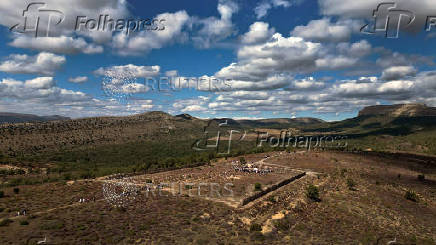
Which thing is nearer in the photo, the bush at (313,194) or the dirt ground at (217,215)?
the dirt ground at (217,215)

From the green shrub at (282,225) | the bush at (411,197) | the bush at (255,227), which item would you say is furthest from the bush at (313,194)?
the bush at (411,197)

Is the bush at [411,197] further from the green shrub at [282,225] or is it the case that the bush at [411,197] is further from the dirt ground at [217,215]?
the green shrub at [282,225]

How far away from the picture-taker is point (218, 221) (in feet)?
97.8

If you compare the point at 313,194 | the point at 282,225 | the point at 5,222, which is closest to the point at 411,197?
the point at 313,194

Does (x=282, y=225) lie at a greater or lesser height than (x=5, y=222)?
greater

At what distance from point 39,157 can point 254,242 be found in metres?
106

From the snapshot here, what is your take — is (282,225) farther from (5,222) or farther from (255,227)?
(5,222)

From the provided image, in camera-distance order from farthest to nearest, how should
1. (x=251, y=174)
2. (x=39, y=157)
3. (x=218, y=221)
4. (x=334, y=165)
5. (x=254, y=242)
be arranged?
(x=39, y=157) → (x=334, y=165) → (x=251, y=174) → (x=218, y=221) → (x=254, y=242)

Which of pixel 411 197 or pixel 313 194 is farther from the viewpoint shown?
pixel 411 197

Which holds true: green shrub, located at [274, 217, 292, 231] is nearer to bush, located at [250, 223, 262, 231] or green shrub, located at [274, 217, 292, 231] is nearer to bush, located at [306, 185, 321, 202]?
bush, located at [250, 223, 262, 231]

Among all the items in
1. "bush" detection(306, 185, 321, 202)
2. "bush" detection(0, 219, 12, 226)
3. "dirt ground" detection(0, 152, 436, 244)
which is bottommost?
"bush" detection(0, 219, 12, 226)

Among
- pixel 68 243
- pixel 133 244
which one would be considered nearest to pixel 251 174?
pixel 133 244

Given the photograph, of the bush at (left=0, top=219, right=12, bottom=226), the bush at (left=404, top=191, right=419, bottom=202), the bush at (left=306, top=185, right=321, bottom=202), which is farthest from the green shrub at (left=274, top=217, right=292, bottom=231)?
the bush at (left=404, top=191, right=419, bottom=202)

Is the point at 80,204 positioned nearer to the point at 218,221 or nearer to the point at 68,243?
the point at 68,243
